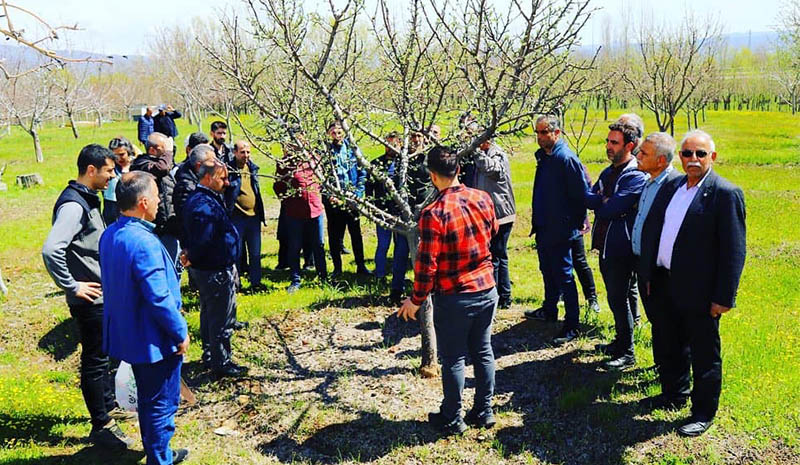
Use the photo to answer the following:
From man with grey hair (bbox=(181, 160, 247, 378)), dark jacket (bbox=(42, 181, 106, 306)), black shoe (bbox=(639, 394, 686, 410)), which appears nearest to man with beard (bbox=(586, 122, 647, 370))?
black shoe (bbox=(639, 394, 686, 410))

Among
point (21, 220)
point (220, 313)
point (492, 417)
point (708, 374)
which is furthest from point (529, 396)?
point (21, 220)

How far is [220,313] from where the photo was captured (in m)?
5.79

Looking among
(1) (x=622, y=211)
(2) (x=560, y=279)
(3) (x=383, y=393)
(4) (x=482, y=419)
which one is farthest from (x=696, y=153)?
(3) (x=383, y=393)

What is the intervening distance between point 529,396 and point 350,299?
3133 mm

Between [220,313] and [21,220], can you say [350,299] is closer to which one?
[220,313]

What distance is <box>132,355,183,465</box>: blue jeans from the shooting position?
4.09 metres

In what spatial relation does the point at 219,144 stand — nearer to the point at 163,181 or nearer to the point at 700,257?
the point at 163,181

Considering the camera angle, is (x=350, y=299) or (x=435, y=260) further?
(x=350, y=299)

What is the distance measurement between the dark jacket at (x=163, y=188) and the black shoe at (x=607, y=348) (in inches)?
182

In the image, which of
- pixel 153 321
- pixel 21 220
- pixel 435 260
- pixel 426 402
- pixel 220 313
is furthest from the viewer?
pixel 21 220

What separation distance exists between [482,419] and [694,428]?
5.19ft

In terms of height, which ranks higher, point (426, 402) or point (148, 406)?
point (148, 406)

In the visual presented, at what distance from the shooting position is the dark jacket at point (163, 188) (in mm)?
6684

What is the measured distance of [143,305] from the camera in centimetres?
400
